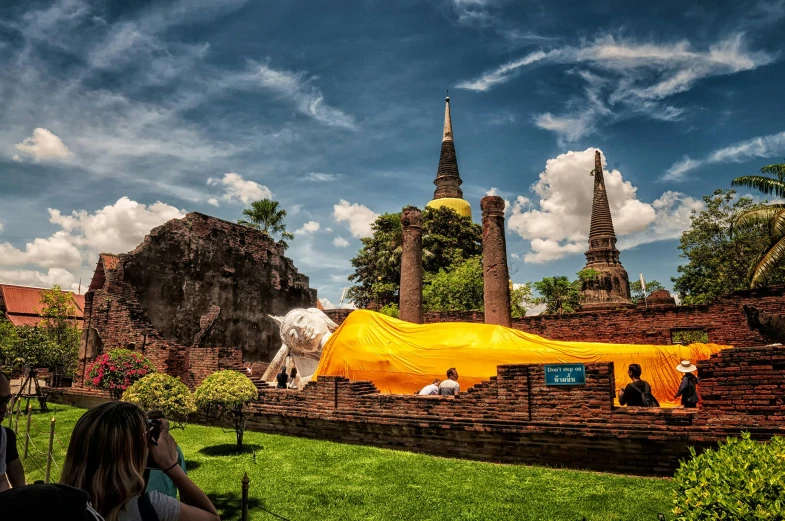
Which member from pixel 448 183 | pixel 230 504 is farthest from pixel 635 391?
pixel 448 183

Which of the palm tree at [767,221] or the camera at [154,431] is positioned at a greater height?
the palm tree at [767,221]

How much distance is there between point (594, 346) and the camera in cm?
1095

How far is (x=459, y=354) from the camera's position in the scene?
34.0 feet

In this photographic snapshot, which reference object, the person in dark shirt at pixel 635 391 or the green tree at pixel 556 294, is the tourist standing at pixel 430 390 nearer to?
the person in dark shirt at pixel 635 391

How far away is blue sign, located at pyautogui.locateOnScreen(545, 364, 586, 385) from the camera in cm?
764

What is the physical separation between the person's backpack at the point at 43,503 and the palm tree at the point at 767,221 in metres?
18.3

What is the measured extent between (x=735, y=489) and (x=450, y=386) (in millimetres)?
6478

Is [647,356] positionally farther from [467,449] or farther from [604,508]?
[604,508]

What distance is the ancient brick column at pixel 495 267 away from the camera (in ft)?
48.5

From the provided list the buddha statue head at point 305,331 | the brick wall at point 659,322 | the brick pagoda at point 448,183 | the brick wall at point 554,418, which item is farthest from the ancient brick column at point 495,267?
the brick pagoda at point 448,183

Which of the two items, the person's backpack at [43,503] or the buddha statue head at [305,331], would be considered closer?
the person's backpack at [43,503]

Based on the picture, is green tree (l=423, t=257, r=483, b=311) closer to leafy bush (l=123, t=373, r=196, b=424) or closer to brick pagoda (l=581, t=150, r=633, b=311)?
brick pagoda (l=581, t=150, r=633, b=311)

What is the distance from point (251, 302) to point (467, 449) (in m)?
15.7

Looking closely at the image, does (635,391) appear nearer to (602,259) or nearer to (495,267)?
(495,267)
